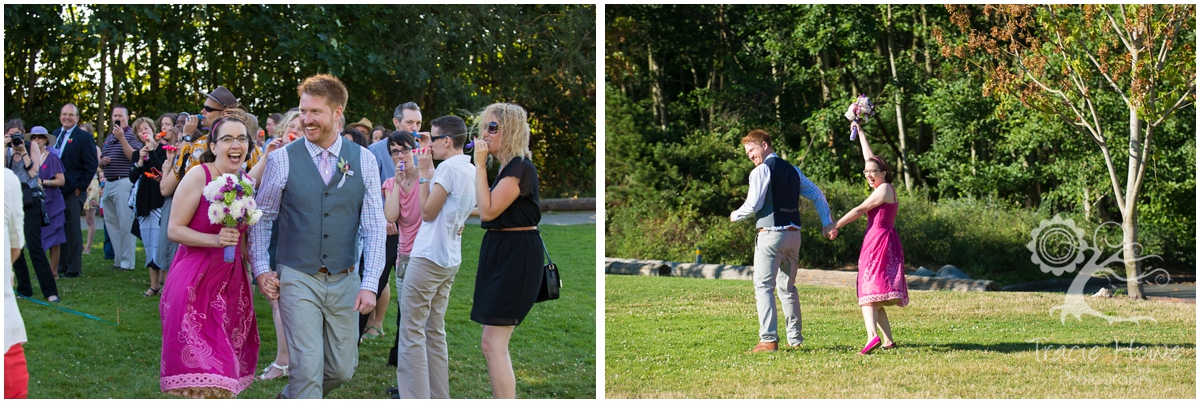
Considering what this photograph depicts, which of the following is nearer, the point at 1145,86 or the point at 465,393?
the point at 465,393

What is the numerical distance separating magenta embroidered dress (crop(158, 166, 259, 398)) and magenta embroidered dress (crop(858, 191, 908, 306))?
402cm

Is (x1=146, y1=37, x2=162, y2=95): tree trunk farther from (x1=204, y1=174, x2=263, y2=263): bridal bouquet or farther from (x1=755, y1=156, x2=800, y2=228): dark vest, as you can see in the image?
(x1=204, y1=174, x2=263, y2=263): bridal bouquet

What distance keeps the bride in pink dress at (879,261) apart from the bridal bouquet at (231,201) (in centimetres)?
392

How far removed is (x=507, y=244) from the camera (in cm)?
454

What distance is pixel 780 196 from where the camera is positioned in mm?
6723

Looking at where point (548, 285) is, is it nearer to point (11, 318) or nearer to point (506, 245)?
point (506, 245)

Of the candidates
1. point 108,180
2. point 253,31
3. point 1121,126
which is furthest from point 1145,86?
point 253,31

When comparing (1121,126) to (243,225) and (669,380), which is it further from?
(243,225)

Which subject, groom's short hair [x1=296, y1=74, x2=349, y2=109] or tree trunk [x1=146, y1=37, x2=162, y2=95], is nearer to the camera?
groom's short hair [x1=296, y1=74, x2=349, y2=109]

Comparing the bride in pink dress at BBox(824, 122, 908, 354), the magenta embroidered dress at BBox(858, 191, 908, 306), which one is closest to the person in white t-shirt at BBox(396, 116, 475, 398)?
the bride in pink dress at BBox(824, 122, 908, 354)

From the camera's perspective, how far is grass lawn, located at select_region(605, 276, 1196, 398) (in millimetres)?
5453

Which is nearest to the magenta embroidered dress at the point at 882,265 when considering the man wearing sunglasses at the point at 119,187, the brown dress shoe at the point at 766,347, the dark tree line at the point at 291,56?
the brown dress shoe at the point at 766,347

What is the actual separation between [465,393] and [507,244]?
1.36 m

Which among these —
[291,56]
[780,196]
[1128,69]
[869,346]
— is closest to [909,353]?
[869,346]
